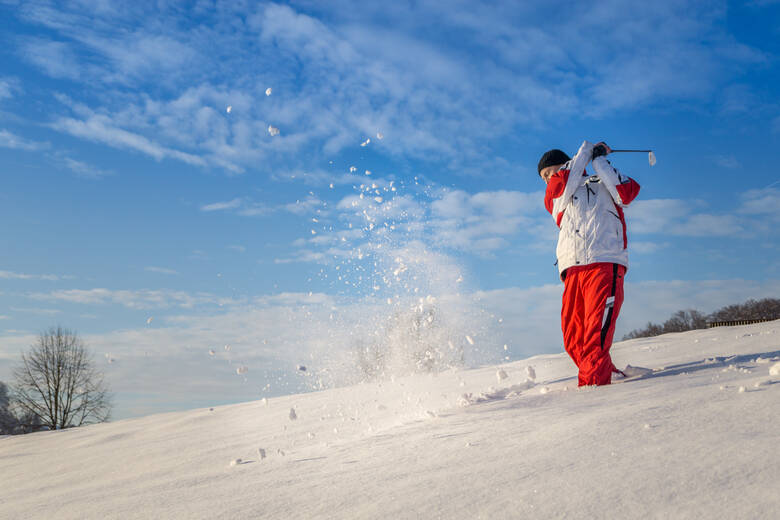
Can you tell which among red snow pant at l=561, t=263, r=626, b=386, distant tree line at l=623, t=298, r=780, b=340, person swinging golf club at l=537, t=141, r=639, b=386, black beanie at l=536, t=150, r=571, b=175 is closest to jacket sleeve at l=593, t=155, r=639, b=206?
person swinging golf club at l=537, t=141, r=639, b=386

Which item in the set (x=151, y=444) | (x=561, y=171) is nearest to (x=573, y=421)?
(x=561, y=171)

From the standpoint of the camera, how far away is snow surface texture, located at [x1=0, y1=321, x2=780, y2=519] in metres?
1.71

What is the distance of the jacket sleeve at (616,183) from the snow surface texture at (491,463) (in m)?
1.35

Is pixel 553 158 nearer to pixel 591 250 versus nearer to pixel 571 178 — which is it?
pixel 571 178

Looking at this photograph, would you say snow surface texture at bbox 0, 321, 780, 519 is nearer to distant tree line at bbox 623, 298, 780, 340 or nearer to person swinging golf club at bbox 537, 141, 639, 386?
person swinging golf club at bbox 537, 141, 639, 386

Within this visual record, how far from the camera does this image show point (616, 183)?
4121mm

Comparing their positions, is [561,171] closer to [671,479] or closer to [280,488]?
[671,479]

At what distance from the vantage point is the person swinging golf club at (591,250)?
13.1 feet

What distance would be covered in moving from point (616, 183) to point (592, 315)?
103 centimetres

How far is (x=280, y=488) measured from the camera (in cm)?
227

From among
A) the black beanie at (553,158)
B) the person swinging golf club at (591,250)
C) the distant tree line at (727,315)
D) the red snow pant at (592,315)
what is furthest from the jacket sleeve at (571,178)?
the distant tree line at (727,315)

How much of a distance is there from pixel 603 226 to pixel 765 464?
2546 millimetres

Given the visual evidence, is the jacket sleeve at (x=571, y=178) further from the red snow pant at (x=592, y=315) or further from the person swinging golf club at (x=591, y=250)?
the red snow pant at (x=592, y=315)

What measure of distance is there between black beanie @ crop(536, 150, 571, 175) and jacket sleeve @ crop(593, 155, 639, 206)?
0.36 m
